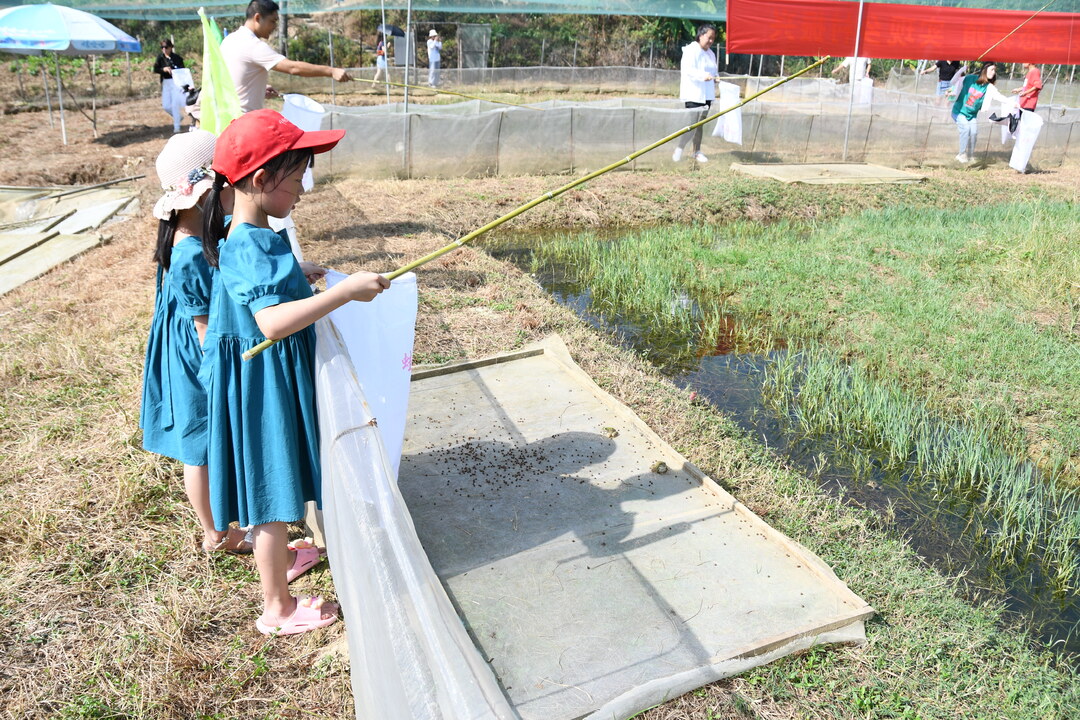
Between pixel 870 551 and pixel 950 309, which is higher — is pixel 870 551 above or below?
below

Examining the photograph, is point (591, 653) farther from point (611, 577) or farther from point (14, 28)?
point (14, 28)

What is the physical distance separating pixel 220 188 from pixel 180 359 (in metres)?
0.58

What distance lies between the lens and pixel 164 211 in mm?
2404

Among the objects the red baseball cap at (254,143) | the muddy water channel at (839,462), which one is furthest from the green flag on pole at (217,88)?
the muddy water channel at (839,462)

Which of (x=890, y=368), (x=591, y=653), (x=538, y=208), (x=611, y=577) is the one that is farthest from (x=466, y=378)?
(x=538, y=208)

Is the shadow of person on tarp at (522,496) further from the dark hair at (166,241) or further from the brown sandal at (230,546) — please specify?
the dark hair at (166,241)

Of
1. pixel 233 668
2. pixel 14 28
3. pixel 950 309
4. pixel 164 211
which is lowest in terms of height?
A: pixel 233 668

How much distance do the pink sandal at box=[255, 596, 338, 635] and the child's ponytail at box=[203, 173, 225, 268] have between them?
1.07 metres

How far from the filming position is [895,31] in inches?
472

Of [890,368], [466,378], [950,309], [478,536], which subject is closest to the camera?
[478,536]

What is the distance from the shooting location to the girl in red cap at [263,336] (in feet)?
6.43

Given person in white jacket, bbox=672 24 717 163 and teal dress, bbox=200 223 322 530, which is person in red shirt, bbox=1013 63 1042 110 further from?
teal dress, bbox=200 223 322 530

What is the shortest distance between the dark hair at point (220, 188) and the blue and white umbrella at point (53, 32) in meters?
10.8

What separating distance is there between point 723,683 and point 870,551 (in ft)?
3.53
